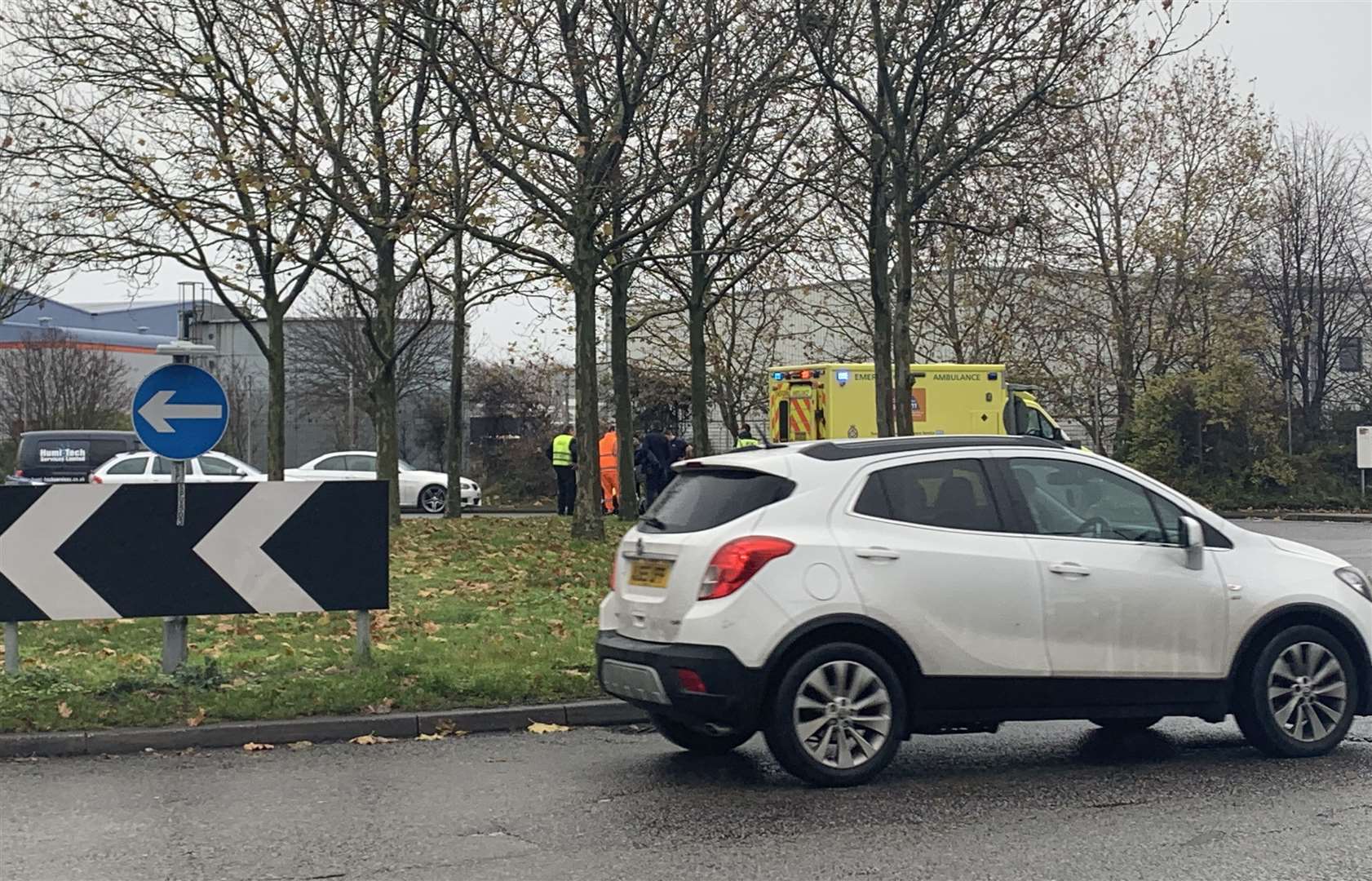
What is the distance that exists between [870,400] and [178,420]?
59.8ft

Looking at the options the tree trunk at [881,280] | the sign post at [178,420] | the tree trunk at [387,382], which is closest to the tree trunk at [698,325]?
the tree trunk at [387,382]

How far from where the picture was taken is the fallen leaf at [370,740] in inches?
339

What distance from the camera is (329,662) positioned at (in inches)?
405

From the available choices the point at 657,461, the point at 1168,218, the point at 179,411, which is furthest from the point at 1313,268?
the point at 179,411

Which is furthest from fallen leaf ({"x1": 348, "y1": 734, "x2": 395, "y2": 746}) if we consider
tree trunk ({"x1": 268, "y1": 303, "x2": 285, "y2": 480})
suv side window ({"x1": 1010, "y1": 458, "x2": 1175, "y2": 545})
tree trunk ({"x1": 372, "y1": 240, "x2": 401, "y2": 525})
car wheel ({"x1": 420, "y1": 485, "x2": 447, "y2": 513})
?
car wheel ({"x1": 420, "y1": 485, "x2": 447, "y2": 513})

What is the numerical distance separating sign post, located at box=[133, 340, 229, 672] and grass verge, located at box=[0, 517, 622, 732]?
0.31 m

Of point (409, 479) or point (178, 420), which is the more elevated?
point (178, 420)

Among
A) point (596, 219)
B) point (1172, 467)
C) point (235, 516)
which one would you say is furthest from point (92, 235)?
point (1172, 467)

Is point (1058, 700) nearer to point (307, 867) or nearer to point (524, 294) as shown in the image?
point (307, 867)

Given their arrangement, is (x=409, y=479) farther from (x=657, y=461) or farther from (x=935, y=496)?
(x=935, y=496)

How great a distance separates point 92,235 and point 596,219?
838cm

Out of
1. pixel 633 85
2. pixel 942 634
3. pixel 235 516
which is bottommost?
pixel 942 634

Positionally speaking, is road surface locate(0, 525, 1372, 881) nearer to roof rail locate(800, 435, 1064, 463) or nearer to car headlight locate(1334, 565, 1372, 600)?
car headlight locate(1334, 565, 1372, 600)

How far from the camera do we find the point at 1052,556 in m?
7.47
